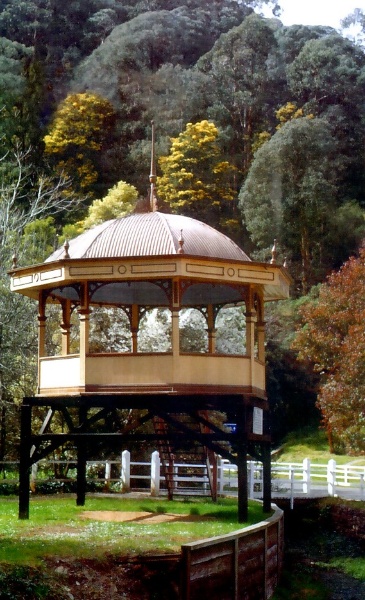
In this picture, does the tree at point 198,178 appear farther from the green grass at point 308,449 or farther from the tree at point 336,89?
the green grass at point 308,449

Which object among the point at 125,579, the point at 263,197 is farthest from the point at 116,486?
the point at 263,197

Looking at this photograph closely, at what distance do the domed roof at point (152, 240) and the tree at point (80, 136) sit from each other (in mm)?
45899

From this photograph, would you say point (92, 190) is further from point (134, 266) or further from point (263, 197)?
point (134, 266)

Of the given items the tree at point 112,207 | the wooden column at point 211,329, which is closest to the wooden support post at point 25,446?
the wooden column at point 211,329

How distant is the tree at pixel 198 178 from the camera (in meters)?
63.1

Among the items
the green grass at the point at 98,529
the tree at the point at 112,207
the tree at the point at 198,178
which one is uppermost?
the tree at the point at 198,178

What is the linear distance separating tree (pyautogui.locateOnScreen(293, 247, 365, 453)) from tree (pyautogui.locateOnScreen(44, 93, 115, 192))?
29.1 meters

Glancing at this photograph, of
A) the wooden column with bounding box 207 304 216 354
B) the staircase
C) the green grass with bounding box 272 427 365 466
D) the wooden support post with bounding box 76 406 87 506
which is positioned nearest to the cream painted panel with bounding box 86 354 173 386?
the staircase

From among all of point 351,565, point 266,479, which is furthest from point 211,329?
point 351,565

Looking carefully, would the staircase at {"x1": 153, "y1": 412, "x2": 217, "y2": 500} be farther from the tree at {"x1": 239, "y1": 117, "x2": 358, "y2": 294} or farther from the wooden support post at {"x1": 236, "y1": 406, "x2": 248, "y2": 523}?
the tree at {"x1": 239, "y1": 117, "x2": 358, "y2": 294}

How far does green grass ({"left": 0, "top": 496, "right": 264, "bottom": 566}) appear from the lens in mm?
15250

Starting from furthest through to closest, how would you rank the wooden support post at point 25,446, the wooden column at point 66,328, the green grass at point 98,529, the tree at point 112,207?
the tree at point 112,207
the wooden column at point 66,328
the wooden support post at point 25,446
the green grass at point 98,529

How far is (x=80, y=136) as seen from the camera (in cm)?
7100

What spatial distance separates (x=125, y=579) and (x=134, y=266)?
7.17 metres
